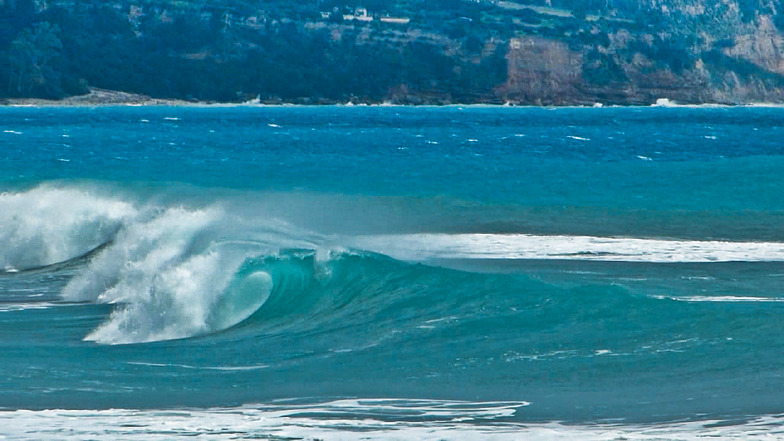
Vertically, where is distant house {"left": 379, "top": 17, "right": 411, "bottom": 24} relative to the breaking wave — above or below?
above

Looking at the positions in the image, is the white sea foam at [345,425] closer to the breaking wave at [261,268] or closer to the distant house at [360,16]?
the breaking wave at [261,268]

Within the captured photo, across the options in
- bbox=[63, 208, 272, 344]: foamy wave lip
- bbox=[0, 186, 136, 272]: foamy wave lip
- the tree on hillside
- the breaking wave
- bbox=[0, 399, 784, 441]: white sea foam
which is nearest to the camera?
bbox=[0, 399, 784, 441]: white sea foam

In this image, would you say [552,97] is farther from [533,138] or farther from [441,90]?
[533,138]

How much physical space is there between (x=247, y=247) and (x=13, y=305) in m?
2.82

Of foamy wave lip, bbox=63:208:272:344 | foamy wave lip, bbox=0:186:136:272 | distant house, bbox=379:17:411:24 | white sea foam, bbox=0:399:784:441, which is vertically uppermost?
distant house, bbox=379:17:411:24

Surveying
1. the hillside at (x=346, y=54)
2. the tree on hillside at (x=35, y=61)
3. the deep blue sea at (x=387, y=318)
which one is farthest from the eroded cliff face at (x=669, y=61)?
the deep blue sea at (x=387, y=318)

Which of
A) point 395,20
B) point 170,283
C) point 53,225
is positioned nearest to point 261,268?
point 170,283

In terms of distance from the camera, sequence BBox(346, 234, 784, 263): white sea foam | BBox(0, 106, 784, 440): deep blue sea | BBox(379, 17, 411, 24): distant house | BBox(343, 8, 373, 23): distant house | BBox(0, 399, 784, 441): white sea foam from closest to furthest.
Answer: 1. BBox(0, 399, 784, 441): white sea foam
2. BBox(0, 106, 784, 440): deep blue sea
3. BBox(346, 234, 784, 263): white sea foam
4. BBox(379, 17, 411, 24): distant house
5. BBox(343, 8, 373, 23): distant house

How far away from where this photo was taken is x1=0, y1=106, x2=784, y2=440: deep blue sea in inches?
329

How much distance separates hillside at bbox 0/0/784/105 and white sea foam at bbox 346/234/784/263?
413ft

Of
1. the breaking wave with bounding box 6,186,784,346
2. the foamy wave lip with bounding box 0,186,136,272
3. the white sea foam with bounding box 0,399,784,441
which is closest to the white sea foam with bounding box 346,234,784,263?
the breaking wave with bounding box 6,186,784,346

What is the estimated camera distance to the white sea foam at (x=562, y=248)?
675 inches

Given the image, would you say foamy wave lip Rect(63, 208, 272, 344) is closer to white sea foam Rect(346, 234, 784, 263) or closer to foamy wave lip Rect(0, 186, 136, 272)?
foamy wave lip Rect(0, 186, 136, 272)

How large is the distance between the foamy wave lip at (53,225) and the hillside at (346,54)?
12644 centimetres
